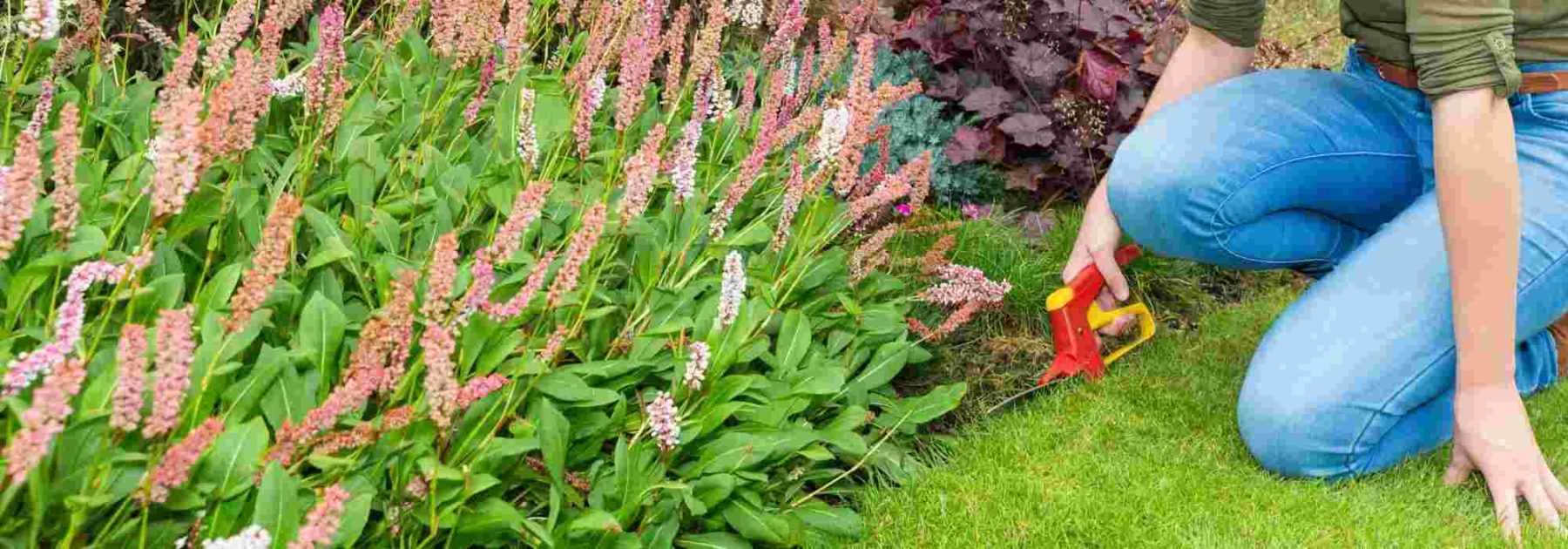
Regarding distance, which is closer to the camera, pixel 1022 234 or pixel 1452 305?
pixel 1452 305

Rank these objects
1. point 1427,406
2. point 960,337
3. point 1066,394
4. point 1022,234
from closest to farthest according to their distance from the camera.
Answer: point 1427,406, point 1066,394, point 960,337, point 1022,234

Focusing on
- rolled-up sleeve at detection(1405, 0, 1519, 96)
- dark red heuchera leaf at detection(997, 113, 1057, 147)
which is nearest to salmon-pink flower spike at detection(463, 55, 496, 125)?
dark red heuchera leaf at detection(997, 113, 1057, 147)

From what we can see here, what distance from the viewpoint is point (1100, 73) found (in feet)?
13.7

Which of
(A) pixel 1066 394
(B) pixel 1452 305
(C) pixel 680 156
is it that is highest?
(C) pixel 680 156

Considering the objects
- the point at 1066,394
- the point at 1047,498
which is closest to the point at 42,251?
the point at 1047,498

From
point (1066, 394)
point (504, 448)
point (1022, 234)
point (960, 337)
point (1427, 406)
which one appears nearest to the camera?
point (504, 448)

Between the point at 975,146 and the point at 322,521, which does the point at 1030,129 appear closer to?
the point at 975,146

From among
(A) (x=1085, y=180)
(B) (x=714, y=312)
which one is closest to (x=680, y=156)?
(B) (x=714, y=312)

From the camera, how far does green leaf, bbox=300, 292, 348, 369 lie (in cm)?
238

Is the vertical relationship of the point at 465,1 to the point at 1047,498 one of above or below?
above

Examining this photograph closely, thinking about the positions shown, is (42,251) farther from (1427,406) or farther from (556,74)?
(1427,406)

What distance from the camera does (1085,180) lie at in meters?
4.25

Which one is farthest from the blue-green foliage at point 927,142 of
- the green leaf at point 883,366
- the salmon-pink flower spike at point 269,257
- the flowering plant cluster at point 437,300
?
the salmon-pink flower spike at point 269,257

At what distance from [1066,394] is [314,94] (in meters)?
1.63
